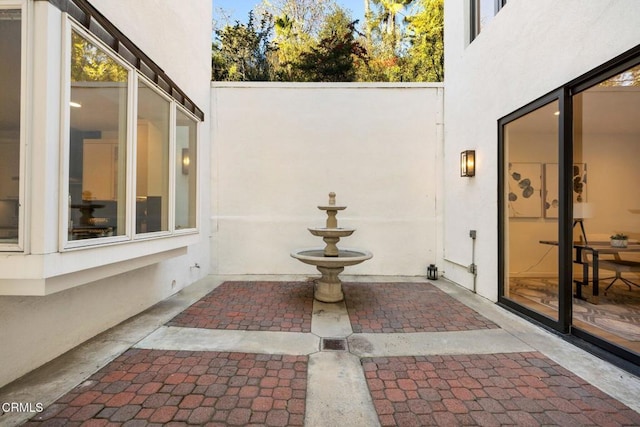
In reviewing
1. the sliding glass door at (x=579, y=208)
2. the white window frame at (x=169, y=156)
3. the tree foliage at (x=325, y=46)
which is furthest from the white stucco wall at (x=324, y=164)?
the tree foliage at (x=325, y=46)

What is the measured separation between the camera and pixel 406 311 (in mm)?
3812

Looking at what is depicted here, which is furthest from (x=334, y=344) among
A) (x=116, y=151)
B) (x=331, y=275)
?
(x=116, y=151)

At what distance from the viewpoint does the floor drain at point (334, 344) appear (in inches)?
109

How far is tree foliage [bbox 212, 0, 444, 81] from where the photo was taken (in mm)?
9797

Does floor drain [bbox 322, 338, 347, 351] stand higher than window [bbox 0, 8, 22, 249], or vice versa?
window [bbox 0, 8, 22, 249]

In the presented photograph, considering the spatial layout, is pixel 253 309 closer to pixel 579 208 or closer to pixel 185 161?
pixel 185 161

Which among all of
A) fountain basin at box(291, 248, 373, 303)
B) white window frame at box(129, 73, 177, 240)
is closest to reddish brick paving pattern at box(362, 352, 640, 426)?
fountain basin at box(291, 248, 373, 303)

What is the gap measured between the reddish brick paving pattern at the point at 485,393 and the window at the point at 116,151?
2.61 metres

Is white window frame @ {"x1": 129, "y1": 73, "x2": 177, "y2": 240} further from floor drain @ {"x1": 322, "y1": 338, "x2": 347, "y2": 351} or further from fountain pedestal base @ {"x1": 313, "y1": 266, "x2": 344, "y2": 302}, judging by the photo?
floor drain @ {"x1": 322, "y1": 338, "x2": 347, "y2": 351}

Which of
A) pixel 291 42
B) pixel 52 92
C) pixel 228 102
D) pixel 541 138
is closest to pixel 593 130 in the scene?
pixel 541 138

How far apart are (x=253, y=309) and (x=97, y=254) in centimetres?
195

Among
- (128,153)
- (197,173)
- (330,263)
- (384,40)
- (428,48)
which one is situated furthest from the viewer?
(384,40)

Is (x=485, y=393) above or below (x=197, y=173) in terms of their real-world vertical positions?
below

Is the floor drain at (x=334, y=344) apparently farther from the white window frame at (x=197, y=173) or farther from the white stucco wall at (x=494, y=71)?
the white stucco wall at (x=494, y=71)
